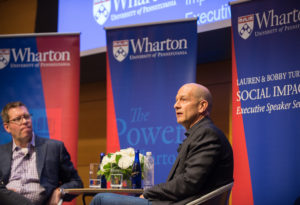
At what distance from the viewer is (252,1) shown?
12.6ft

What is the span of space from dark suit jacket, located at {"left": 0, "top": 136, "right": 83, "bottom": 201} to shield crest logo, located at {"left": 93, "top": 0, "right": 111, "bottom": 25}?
2.27 metres

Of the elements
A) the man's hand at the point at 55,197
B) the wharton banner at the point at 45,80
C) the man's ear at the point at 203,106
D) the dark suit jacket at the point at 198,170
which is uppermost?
the wharton banner at the point at 45,80

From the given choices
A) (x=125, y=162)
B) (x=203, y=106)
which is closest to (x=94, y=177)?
(x=125, y=162)

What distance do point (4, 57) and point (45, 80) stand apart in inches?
22.1

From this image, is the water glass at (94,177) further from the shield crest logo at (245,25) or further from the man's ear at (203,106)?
the shield crest logo at (245,25)

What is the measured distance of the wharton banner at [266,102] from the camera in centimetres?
343

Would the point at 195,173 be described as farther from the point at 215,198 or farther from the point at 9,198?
the point at 9,198

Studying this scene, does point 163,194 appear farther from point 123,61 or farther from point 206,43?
point 206,43

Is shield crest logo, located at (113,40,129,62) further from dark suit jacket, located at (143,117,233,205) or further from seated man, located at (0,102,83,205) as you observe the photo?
dark suit jacket, located at (143,117,233,205)

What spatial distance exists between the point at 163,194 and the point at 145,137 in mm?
1814

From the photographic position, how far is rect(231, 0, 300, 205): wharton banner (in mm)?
3428

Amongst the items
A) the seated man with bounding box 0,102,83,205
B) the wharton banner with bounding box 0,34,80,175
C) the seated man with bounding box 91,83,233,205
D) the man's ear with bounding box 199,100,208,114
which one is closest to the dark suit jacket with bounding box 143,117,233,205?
the seated man with bounding box 91,83,233,205

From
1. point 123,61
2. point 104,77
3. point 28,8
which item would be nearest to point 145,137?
point 123,61

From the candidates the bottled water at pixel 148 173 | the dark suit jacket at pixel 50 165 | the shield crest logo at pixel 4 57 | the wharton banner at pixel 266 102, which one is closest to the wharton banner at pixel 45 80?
the shield crest logo at pixel 4 57
